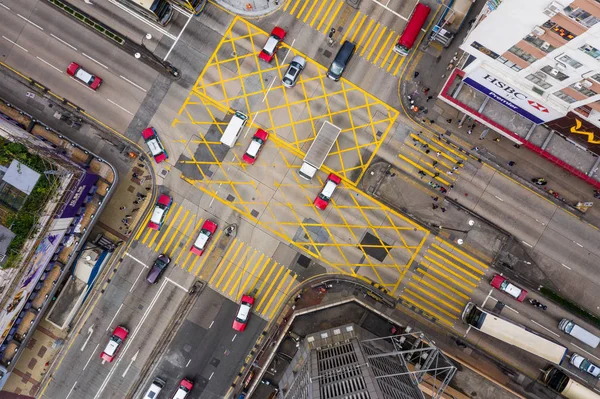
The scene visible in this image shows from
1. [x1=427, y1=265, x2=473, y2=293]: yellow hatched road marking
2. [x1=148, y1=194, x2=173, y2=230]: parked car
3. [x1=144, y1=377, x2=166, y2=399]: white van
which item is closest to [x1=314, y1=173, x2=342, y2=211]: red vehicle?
[x1=427, y1=265, x2=473, y2=293]: yellow hatched road marking

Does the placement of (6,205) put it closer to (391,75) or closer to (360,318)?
(360,318)

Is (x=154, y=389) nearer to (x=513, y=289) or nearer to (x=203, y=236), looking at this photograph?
(x=203, y=236)

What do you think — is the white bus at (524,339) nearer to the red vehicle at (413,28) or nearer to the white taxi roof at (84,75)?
the red vehicle at (413,28)

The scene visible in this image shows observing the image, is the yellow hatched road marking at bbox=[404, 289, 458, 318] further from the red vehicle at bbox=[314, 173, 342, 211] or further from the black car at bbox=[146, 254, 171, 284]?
the black car at bbox=[146, 254, 171, 284]

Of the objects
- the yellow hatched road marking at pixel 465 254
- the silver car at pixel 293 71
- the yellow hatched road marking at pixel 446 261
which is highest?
the silver car at pixel 293 71

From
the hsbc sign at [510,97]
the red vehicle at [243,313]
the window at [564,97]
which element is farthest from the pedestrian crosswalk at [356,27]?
the red vehicle at [243,313]

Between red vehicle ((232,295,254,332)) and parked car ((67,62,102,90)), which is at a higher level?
parked car ((67,62,102,90))
